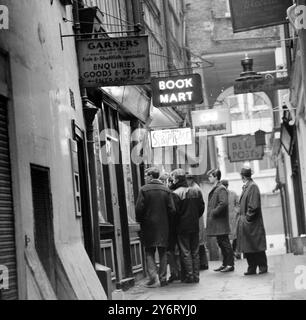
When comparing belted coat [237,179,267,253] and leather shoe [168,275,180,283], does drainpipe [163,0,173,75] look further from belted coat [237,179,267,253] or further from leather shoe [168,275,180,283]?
leather shoe [168,275,180,283]

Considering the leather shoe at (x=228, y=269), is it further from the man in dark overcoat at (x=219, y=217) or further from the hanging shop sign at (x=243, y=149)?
the hanging shop sign at (x=243, y=149)

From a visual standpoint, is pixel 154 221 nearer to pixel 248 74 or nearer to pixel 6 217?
pixel 6 217

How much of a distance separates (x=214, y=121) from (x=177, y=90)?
6967 millimetres

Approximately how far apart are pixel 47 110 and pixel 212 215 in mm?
5506

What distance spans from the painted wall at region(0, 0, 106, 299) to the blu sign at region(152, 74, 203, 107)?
527 centimetres

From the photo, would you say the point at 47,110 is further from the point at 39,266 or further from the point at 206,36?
the point at 206,36

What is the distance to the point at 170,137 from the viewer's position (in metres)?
17.7

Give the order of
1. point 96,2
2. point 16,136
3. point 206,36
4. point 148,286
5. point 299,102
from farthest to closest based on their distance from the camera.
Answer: point 206,36 < point 299,102 < point 96,2 < point 148,286 < point 16,136

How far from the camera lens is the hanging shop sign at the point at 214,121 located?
2181 cm

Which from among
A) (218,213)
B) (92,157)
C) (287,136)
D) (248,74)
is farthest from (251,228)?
(287,136)

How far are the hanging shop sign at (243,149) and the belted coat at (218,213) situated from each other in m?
11.9

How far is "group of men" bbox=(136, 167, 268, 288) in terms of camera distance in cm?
1162

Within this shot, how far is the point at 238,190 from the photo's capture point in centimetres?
4088
